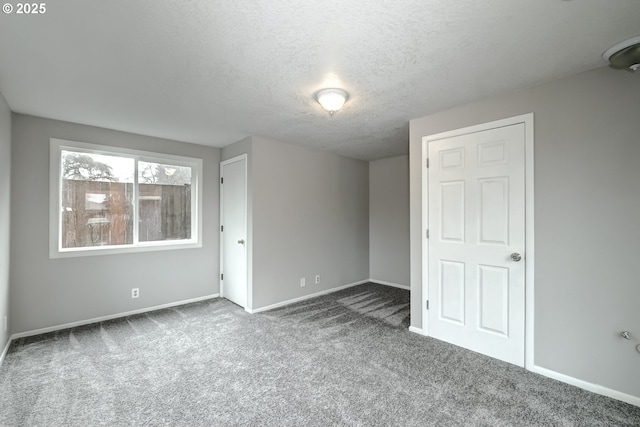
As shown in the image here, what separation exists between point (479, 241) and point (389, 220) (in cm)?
255

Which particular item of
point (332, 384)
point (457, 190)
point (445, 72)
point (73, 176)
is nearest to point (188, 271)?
point (73, 176)

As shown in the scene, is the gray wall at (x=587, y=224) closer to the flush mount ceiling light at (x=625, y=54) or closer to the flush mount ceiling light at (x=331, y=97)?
the flush mount ceiling light at (x=625, y=54)

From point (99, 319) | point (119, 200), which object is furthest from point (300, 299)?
point (119, 200)

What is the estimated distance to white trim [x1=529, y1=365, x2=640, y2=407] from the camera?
192 cm

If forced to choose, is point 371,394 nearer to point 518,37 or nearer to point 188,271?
point 518,37

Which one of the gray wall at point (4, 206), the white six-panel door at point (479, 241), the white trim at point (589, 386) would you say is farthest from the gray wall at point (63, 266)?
the white trim at point (589, 386)

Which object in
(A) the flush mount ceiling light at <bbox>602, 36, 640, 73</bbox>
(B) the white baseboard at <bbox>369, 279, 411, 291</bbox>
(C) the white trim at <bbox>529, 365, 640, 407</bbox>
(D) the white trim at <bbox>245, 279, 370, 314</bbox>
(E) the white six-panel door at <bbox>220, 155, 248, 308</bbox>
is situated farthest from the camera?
(B) the white baseboard at <bbox>369, 279, 411, 291</bbox>

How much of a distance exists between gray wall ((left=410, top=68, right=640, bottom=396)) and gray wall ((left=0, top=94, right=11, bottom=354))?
4.56 meters

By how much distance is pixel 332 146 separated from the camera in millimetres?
4359

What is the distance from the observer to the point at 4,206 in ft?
8.51

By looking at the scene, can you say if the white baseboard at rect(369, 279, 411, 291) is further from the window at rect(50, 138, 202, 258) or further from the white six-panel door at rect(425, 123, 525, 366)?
the window at rect(50, 138, 202, 258)

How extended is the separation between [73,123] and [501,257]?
15.8 feet

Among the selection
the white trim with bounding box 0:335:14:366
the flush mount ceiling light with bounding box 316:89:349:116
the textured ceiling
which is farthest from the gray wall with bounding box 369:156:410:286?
the white trim with bounding box 0:335:14:366

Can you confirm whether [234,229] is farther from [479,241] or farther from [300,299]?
[479,241]
